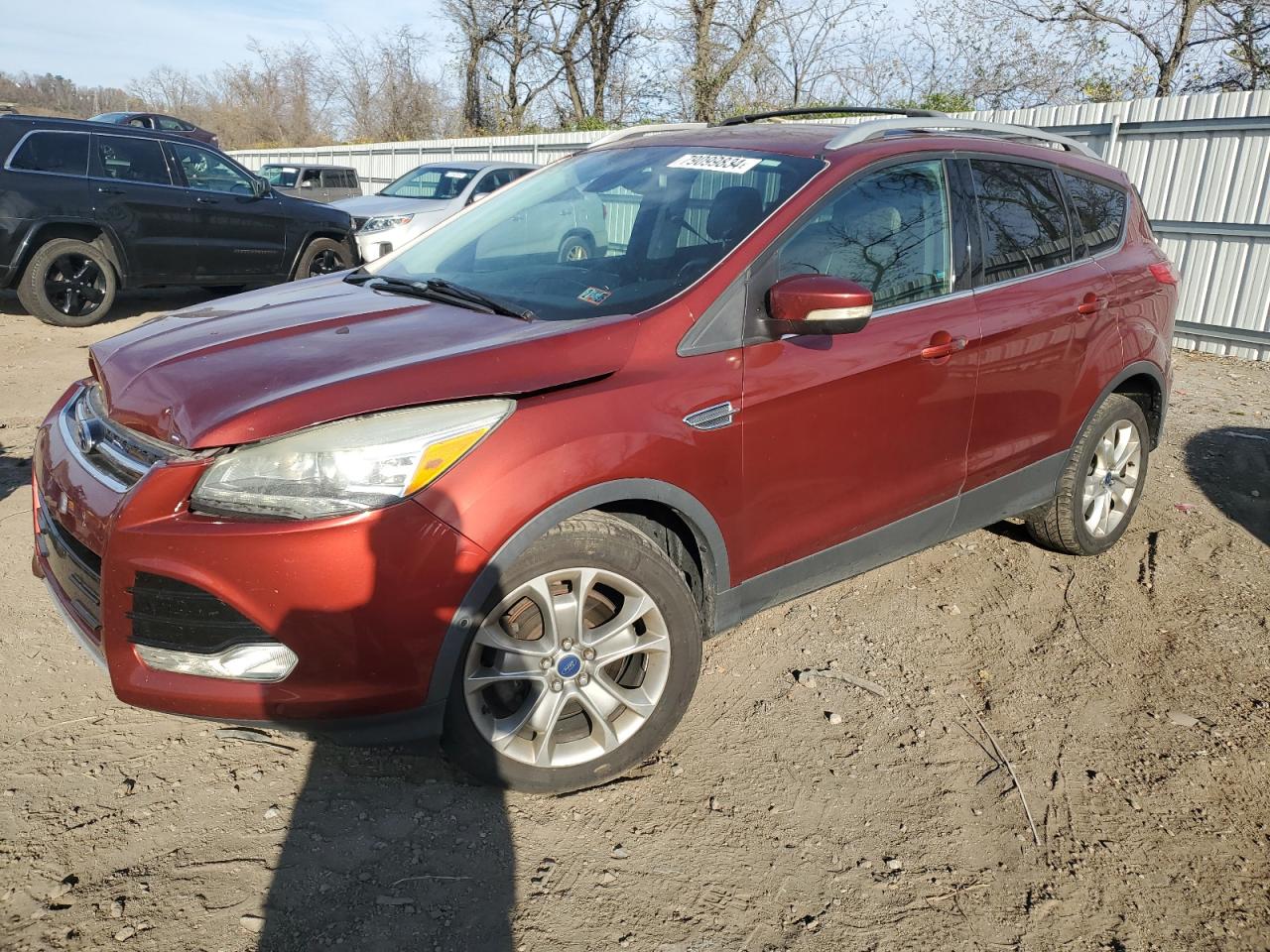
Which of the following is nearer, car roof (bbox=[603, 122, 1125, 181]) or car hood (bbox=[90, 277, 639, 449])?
car hood (bbox=[90, 277, 639, 449])

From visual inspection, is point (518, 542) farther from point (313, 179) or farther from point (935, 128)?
point (313, 179)

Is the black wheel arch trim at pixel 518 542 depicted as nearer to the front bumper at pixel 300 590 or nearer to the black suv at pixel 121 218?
the front bumper at pixel 300 590

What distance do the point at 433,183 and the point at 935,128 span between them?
11.3 metres

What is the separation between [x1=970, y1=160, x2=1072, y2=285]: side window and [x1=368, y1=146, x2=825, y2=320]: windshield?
88cm

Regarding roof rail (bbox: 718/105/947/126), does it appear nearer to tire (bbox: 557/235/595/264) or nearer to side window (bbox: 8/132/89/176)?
tire (bbox: 557/235/595/264)

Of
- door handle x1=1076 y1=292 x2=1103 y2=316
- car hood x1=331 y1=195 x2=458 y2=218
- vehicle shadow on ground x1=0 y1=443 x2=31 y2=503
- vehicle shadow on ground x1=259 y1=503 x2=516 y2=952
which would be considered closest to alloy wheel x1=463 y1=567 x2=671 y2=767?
vehicle shadow on ground x1=259 y1=503 x2=516 y2=952

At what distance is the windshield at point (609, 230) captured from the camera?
299 centimetres

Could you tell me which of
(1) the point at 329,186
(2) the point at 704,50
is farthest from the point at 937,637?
(2) the point at 704,50

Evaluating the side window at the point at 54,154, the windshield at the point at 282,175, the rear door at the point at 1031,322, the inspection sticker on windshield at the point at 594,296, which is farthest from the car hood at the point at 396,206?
the inspection sticker on windshield at the point at 594,296

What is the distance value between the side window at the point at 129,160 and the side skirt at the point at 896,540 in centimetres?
878

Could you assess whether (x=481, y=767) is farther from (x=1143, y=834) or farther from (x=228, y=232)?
(x=228, y=232)

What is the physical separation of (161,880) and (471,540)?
113cm

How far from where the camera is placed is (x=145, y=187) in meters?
9.44

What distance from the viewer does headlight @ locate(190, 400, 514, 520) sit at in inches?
89.0
